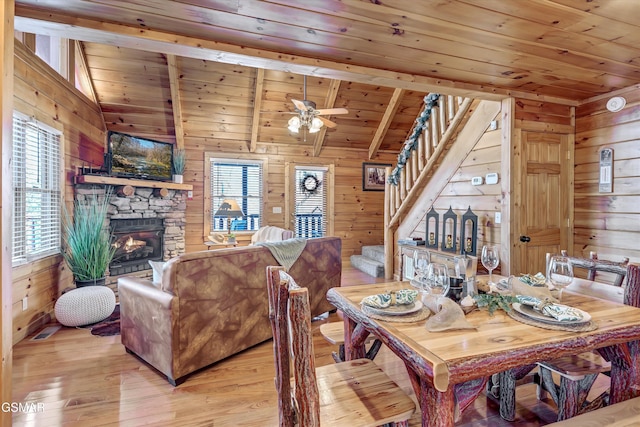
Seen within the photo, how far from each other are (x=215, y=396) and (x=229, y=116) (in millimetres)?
4785

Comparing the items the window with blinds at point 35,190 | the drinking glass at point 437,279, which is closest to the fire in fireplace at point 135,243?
the window with blinds at point 35,190

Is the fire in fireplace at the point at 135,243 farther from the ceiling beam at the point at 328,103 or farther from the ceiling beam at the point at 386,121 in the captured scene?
the ceiling beam at the point at 386,121

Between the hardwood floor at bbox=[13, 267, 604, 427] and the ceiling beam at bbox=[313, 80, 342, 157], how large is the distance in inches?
167

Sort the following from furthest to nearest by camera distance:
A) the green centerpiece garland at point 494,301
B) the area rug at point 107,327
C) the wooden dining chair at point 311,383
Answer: the area rug at point 107,327, the green centerpiece garland at point 494,301, the wooden dining chair at point 311,383

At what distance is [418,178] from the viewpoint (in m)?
4.68

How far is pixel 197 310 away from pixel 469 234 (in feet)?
10.4

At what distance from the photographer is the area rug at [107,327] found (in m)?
3.18

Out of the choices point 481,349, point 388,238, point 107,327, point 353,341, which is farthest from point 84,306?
point 388,238

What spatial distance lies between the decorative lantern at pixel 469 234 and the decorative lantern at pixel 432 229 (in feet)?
1.49

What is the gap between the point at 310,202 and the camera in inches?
265

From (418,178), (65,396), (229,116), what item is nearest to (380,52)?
(418,178)

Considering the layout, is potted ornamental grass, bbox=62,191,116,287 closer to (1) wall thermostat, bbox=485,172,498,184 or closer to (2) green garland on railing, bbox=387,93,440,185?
(2) green garland on railing, bbox=387,93,440,185

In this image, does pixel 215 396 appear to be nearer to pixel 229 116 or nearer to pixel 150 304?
pixel 150 304

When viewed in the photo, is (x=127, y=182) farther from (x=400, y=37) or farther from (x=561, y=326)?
(x=561, y=326)
